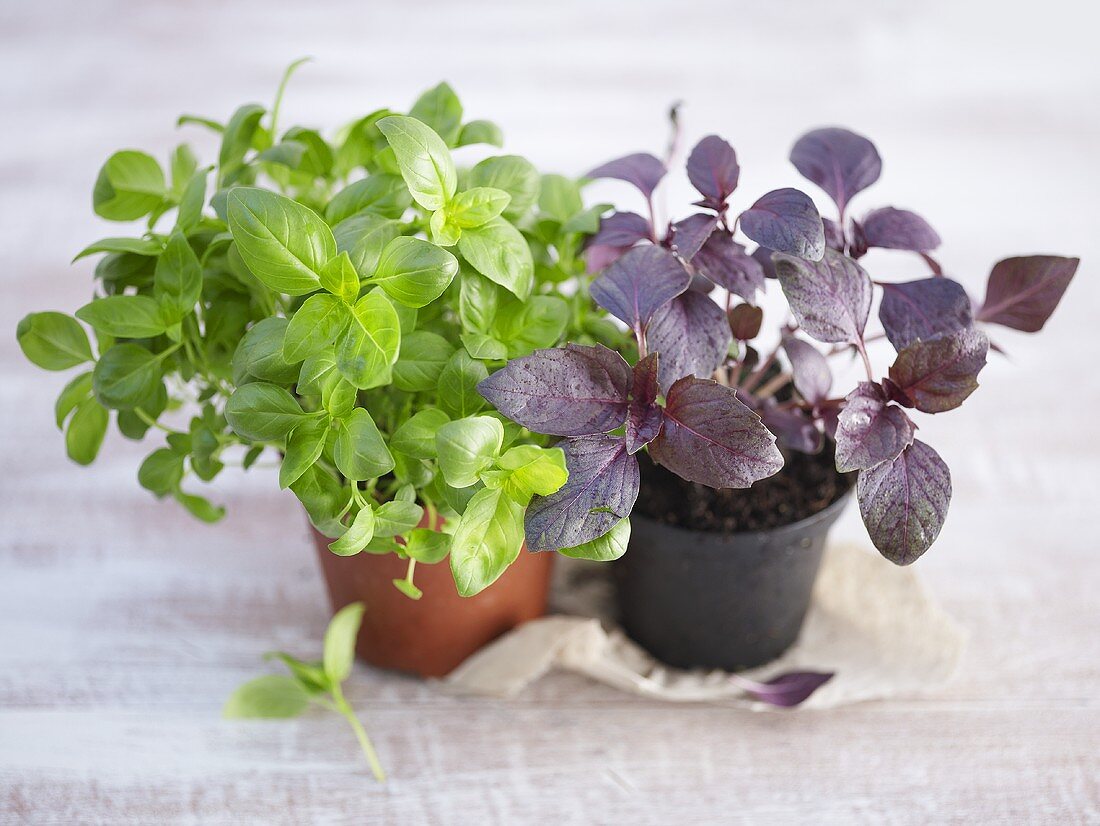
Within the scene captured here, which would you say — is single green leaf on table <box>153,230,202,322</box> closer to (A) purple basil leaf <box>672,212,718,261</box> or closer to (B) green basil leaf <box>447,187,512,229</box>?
(B) green basil leaf <box>447,187,512,229</box>

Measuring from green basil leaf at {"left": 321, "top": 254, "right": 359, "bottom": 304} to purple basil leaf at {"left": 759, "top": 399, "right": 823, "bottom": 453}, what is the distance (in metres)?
0.33

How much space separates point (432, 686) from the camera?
3.23ft

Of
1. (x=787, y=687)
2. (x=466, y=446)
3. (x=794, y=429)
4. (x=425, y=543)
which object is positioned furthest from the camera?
(x=787, y=687)

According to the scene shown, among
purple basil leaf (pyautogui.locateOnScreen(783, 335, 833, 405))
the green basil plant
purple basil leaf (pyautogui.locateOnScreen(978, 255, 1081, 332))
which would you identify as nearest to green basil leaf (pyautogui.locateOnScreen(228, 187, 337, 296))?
the green basil plant

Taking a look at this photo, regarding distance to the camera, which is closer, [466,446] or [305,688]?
[466,446]

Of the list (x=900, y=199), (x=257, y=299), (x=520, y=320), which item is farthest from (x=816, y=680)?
(x=900, y=199)

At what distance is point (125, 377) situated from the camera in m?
0.76

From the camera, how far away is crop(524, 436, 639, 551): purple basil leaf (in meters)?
0.67

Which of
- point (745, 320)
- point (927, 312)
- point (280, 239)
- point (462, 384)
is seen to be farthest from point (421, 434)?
point (927, 312)

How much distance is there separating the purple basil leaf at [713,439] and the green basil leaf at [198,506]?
359mm

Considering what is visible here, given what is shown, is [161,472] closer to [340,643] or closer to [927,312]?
[340,643]

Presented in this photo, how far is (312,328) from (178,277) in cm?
13

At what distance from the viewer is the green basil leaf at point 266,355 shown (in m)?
0.69

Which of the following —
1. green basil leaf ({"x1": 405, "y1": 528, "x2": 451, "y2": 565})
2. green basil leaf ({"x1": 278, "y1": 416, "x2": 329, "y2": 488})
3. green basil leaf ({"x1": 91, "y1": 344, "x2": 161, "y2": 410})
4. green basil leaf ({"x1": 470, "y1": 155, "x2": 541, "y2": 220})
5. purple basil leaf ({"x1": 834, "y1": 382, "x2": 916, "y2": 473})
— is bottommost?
green basil leaf ({"x1": 405, "y1": 528, "x2": 451, "y2": 565})
